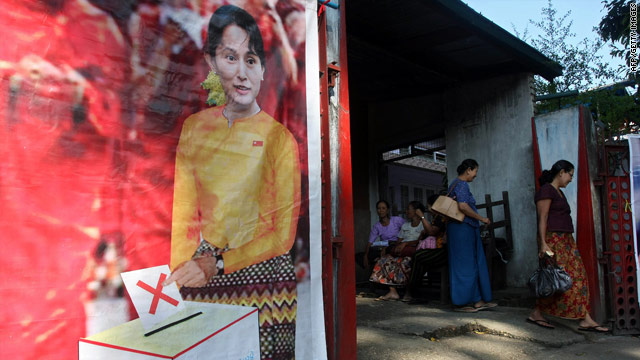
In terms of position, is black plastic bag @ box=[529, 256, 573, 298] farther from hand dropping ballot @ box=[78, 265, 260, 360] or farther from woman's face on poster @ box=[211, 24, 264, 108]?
woman's face on poster @ box=[211, 24, 264, 108]

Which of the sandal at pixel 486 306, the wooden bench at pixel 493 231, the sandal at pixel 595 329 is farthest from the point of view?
the wooden bench at pixel 493 231

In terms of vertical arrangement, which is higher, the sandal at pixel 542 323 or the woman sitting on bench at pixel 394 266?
the woman sitting on bench at pixel 394 266

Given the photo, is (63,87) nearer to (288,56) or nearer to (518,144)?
(288,56)

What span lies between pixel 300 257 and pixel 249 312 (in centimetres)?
47

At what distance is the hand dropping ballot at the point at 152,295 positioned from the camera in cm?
242

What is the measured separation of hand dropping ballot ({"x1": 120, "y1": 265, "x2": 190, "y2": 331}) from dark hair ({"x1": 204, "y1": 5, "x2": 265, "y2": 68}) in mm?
1273

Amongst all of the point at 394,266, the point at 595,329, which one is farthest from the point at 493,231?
the point at 595,329

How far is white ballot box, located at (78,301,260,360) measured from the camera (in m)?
2.31

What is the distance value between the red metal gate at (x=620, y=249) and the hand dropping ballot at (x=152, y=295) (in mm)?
4730

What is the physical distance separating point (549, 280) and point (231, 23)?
3888 millimetres

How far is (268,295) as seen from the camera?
2.94 metres

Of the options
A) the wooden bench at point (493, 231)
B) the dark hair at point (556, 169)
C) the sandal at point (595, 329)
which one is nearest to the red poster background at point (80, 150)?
the dark hair at point (556, 169)

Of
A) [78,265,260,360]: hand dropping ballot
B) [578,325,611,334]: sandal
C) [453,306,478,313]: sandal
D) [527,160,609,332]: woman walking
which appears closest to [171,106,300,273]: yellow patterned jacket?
[78,265,260,360]: hand dropping ballot

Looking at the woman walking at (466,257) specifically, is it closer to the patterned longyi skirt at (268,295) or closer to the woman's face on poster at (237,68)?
the patterned longyi skirt at (268,295)
